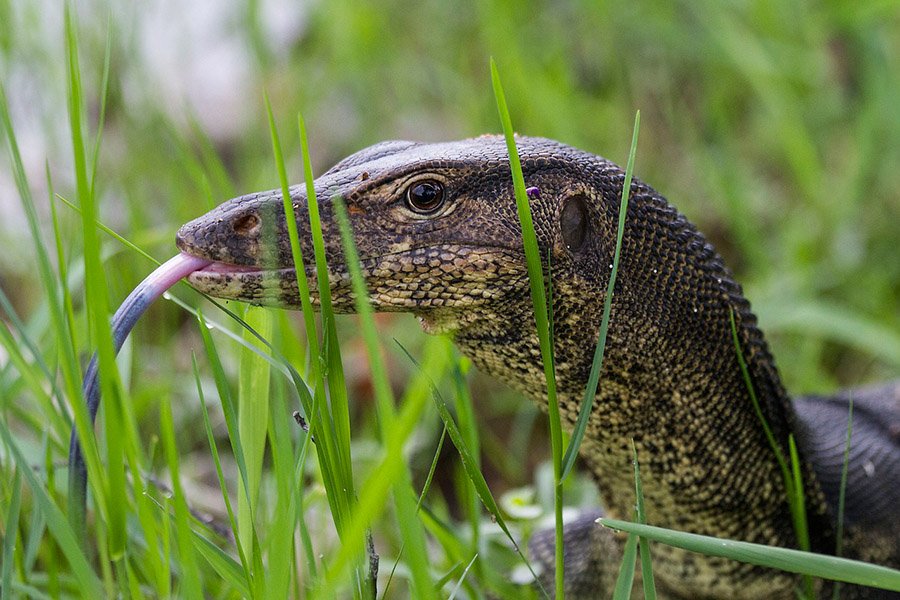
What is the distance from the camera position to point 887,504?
238 cm

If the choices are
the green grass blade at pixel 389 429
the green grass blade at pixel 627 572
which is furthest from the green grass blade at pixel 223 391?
the green grass blade at pixel 627 572

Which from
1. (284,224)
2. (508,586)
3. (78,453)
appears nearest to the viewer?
(78,453)

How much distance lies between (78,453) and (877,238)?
346 centimetres

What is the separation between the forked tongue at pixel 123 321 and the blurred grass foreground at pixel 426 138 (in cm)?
16

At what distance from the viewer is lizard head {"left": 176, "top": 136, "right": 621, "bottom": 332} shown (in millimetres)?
1682

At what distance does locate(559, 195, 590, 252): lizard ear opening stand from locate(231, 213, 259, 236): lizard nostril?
0.52 metres

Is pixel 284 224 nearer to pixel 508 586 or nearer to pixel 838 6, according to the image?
pixel 508 586

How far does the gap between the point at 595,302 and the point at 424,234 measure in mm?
333

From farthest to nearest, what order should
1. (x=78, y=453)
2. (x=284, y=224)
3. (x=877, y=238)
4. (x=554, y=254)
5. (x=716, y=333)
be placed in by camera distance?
(x=877, y=238) < (x=716, y=333) < (x=554, y=254) < (x=284, y=224) < (x=78, y=453)

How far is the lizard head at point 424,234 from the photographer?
1682 millimetres

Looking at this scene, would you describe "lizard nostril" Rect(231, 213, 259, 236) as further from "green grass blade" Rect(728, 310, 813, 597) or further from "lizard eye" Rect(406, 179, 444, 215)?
"green grass blade" Rect(728, 310, 813, 597)

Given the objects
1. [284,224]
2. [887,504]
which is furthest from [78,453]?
[887,504]

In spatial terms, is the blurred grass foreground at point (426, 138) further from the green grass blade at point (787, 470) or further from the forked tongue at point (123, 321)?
the green grass blade at point (787, 470)

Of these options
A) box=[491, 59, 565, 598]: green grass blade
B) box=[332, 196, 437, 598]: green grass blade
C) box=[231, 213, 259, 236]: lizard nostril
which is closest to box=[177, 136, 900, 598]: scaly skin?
box=[231, 213, 259, 236]: lizard nostril
